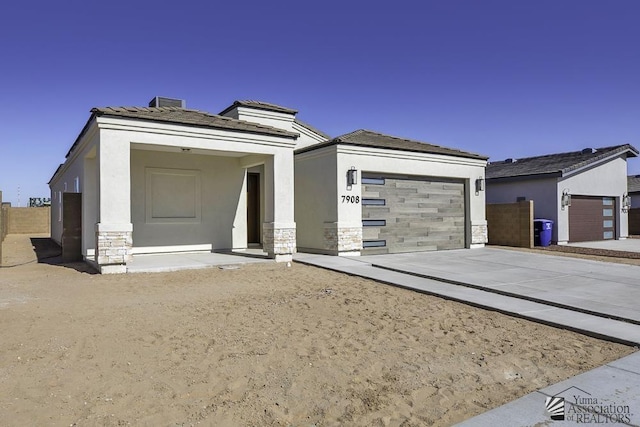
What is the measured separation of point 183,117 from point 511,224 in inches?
552

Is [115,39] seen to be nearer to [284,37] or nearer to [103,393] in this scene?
[284,37]


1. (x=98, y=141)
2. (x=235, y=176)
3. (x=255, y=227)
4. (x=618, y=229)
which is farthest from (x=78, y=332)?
(x=618, y=229)

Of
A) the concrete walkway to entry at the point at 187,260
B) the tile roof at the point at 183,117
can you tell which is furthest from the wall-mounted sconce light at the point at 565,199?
the concrete walkway to entry at the point at 187,260

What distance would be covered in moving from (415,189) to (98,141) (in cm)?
1002

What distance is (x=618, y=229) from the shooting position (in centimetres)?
2203

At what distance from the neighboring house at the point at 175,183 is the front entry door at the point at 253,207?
39mm

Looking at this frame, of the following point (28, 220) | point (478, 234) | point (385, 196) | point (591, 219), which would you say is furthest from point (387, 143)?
point (28, 220)

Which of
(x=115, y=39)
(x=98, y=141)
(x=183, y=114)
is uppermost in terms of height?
(x=115, y=39)

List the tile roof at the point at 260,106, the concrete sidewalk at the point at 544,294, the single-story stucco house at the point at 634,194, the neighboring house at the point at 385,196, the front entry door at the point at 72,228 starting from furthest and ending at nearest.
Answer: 1. the single-story stucco house at the point at 634,194
2. the tile roof at the point at 260,106
3. the neighboring house at the point at 385,196
4. the front entry door at the point at 72,228
5. the concrete sidewalk at the point at 544,294

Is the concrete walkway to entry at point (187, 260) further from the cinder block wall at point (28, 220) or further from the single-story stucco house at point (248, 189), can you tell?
the cinder block wall at point (28, 220)

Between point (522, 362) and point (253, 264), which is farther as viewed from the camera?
point (253, 264)

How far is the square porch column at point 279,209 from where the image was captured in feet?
39.1

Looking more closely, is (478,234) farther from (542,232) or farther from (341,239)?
(341,239)

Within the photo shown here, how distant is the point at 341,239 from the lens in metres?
13.0
